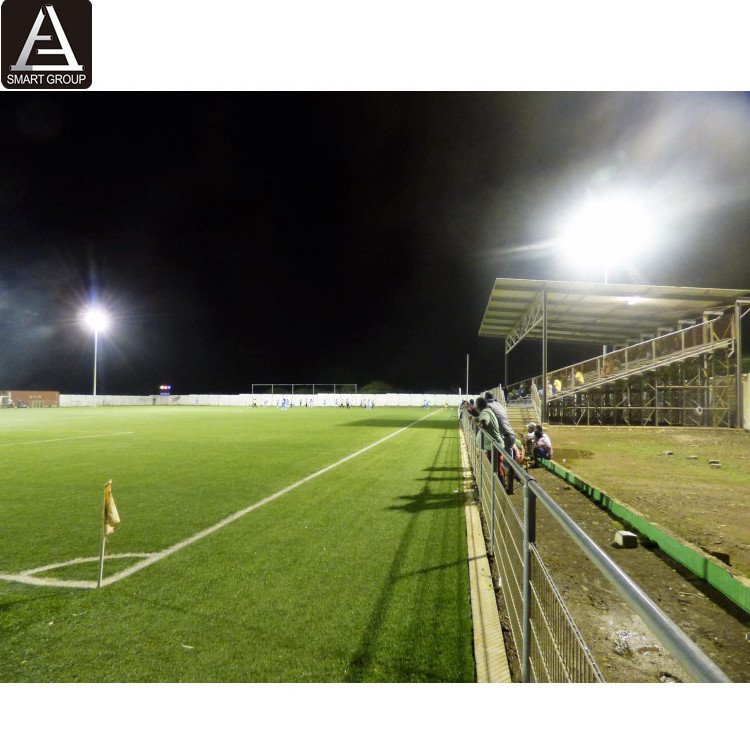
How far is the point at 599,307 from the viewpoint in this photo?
19.0 m

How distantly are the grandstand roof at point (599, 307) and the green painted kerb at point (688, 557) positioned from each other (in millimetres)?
12577

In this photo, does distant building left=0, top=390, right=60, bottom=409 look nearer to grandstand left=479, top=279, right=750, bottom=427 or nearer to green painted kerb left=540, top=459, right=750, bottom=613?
grandstand left=479, top=279, right=750, bottom=427

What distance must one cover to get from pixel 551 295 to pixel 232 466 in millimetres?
15285

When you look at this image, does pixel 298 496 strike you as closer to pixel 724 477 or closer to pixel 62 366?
pixel 724 477

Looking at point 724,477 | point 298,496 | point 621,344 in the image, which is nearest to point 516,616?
point 298,496

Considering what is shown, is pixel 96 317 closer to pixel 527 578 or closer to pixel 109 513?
pixel 109 513

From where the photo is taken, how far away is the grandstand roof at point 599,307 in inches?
631

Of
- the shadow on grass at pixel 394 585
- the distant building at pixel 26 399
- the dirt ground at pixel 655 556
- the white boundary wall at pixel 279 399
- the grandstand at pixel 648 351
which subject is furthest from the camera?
the white boundary wall at pixel 279 399

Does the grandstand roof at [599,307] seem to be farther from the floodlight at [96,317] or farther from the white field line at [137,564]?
the floodlight at [96,317]

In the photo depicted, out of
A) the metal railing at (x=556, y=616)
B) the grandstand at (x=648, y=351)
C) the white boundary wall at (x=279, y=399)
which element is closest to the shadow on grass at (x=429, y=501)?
the metal railing at (x=556, y=616)

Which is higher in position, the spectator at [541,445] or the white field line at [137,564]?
the spectator at [541,445]

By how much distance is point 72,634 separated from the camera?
269 cm

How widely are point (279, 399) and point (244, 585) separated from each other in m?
58.9

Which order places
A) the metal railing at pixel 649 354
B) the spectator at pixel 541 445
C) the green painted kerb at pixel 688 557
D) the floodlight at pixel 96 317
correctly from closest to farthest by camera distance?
the green painted kerb at pixel 688 557 → the spectator at pixel 541 445 → the metal railing at pixel 649 354 → the floodlight at pixel 96 317
